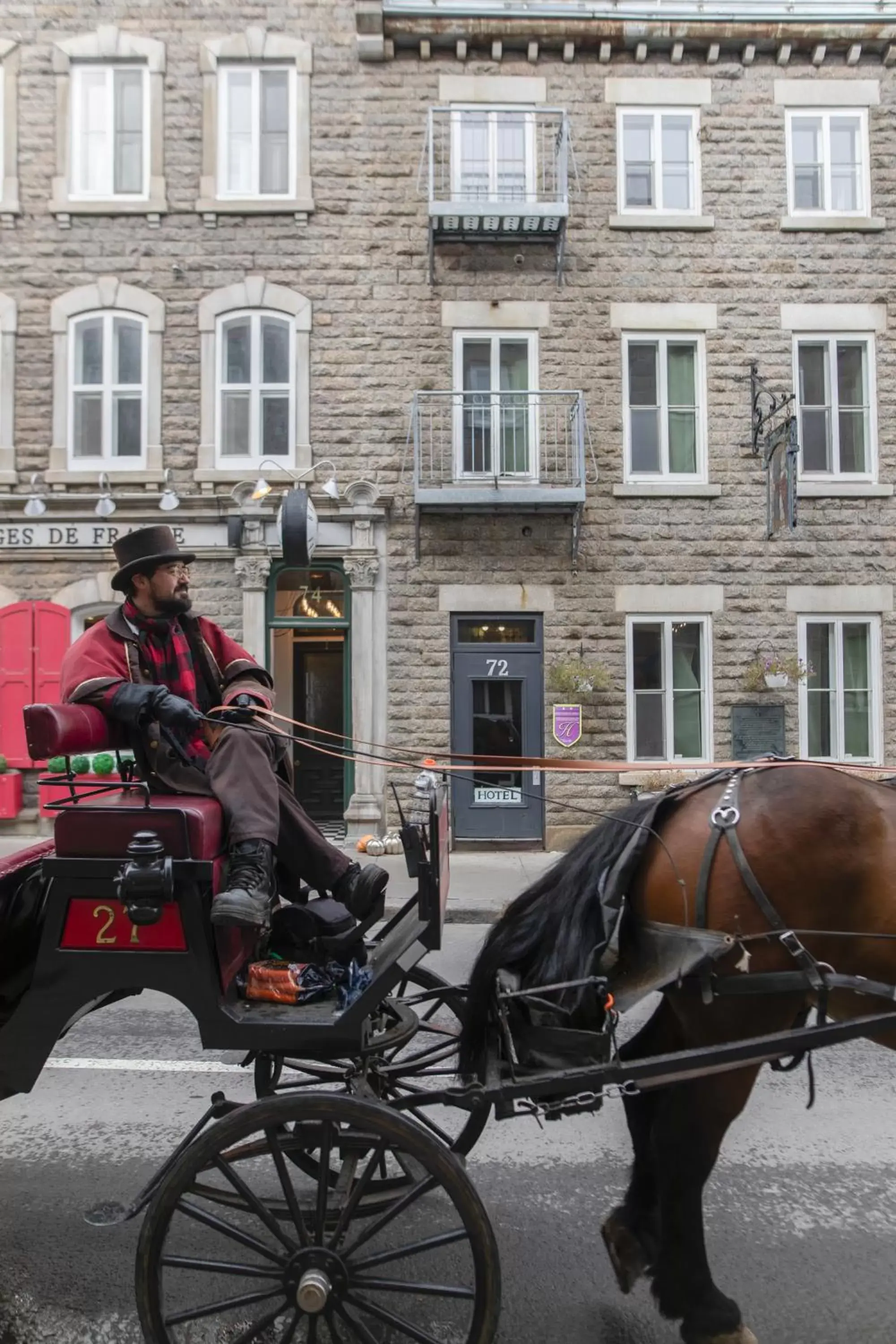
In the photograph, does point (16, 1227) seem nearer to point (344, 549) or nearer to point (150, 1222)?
point (150, 1222)

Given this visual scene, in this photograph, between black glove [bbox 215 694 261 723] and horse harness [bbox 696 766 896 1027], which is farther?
black glove [bbox 215 694 261 723]

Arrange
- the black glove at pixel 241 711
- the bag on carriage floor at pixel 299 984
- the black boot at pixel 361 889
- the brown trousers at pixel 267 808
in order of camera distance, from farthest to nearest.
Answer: the black boot at pixel 361 889 < the black glove at pixel 241 711 < the brown trousers at pixel 267 808 < the bag on carriage floor at pixel 299 984

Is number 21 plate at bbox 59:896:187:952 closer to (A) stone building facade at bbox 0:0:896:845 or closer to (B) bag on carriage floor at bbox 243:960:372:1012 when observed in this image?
(B) bag on carriage floor at bbox 243:960:372:1012

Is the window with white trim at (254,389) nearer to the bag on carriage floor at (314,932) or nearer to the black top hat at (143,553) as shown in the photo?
the black top hat at (143,553)

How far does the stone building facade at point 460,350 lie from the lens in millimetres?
11625

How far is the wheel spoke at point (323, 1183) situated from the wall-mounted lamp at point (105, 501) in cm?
1031

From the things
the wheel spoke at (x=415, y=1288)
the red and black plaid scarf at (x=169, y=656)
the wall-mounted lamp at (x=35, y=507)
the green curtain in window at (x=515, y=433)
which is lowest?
the wheel spoke at (x=415, y=1288)

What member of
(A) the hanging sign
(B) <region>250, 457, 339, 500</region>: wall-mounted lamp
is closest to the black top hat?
(B) <region>250, 457, 339, 500</region>: wall-mounted lamp

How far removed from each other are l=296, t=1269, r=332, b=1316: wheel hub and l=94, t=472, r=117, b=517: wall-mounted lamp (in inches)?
413

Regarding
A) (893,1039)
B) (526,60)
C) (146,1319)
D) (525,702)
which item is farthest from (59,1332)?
(526,60)

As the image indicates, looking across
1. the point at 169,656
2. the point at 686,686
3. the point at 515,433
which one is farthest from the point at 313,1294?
the point at 515,433

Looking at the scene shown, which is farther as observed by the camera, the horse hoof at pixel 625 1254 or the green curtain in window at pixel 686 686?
the green curtain in window at pixel 686 686

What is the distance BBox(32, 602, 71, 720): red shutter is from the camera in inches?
457

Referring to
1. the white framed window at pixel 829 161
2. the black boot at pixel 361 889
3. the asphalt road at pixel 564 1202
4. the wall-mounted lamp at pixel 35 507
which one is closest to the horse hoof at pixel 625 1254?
the asphalt road at pixel 564 1202
